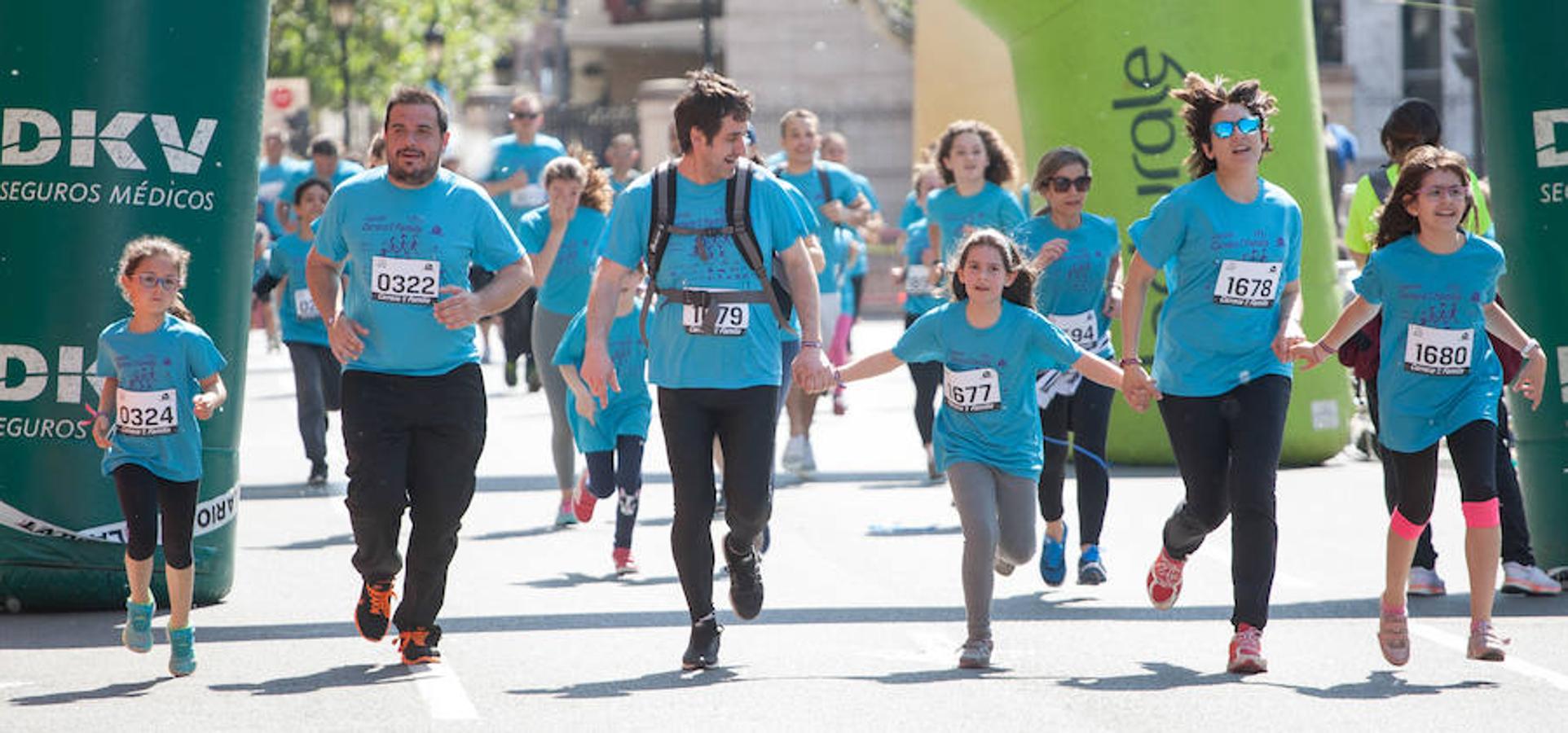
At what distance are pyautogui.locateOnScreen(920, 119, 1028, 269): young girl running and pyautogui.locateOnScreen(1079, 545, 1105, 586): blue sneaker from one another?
8.08 feet

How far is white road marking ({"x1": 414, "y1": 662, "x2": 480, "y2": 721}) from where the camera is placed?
291 inches

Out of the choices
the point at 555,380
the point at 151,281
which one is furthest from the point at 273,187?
the point at 151,281

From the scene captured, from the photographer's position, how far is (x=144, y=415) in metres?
8.32

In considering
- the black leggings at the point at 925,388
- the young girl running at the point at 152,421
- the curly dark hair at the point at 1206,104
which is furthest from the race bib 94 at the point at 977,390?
the black leggings at the point at 925,388

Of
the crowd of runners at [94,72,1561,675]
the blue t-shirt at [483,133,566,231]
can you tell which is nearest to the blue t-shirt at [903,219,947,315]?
the blue t-shirt at [483,133,566,231]

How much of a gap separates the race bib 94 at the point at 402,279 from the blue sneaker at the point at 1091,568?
3.16 m

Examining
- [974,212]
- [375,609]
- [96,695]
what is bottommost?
[96,695]

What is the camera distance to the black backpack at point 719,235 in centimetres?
805

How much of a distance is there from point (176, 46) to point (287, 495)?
495 cm

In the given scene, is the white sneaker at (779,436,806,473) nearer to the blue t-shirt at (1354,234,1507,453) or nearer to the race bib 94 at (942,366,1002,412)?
the race bib 94 at (942,366,1002,412)

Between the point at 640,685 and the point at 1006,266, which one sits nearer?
the point at 640,685

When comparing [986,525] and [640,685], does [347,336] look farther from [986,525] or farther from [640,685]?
[986,525]

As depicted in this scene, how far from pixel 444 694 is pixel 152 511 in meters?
1.29

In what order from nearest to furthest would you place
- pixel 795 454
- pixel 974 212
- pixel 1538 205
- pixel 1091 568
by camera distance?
pixel 1538 205 → pixel 1091 568 → pixel 974 212 → pixel 795 454
